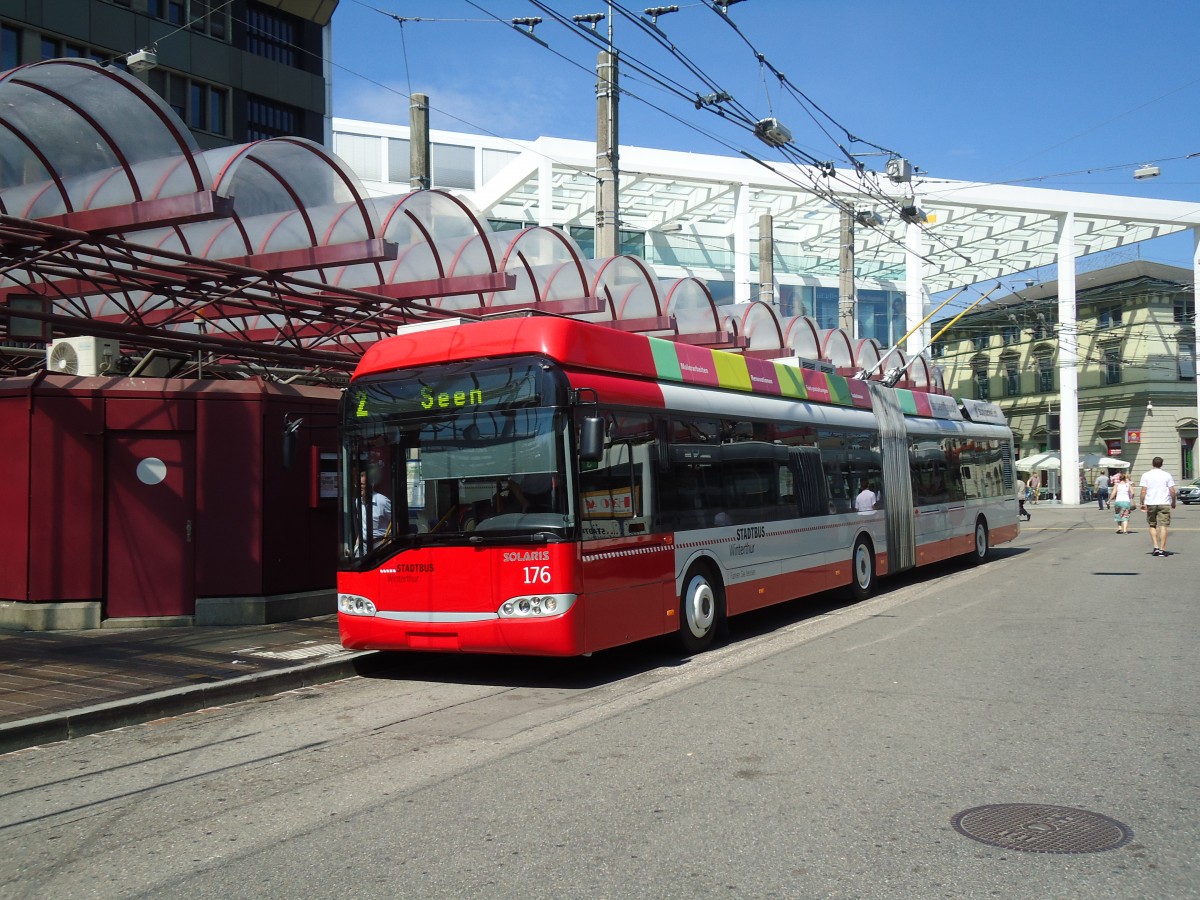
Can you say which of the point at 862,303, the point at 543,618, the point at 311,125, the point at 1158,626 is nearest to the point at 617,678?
the point at 543,618

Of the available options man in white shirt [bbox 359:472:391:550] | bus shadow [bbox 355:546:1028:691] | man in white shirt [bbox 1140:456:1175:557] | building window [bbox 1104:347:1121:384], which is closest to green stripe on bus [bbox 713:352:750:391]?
bus shadow [bbox 355:546:1028:691]

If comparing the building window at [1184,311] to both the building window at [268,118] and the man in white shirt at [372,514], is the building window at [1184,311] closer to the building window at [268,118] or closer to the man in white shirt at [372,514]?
the building window at [268,118]

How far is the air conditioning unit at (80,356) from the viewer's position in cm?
1334

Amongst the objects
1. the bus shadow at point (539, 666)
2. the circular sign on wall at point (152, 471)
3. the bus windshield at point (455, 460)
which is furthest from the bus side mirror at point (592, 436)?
the circular sign on wall at point (152, 471)

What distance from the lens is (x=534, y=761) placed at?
6.67m

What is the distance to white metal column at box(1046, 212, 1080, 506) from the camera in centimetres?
4962

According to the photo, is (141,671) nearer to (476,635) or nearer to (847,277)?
(476,635)

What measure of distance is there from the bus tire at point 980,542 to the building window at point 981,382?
52368mm

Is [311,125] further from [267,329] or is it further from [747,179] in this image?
[747,179]

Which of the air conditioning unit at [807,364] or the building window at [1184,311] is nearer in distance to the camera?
the air conditioning unit at [807,364]

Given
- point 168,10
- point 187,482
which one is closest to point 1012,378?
point 168,10

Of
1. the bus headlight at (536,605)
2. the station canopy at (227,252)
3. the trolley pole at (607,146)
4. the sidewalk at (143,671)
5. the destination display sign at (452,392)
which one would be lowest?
the sidewalk at (143,671)

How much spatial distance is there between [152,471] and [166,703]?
4.79 m

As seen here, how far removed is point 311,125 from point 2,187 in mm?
21260
